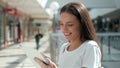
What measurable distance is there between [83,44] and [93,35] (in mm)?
94

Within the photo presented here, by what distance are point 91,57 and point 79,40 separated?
0.56ft

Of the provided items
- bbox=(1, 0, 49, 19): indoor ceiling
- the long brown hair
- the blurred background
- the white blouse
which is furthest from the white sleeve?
bbox=(1, 0, 49, 19): indoor ceiling

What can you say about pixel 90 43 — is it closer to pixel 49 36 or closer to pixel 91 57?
pixel 91 57

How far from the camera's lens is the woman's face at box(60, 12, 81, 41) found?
195 cm

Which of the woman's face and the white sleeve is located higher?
the woman's face

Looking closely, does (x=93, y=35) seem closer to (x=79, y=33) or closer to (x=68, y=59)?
(x=79, y=33)

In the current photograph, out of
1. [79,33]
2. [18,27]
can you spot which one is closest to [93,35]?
[79,33]

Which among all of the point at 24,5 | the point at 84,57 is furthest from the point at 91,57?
the point at 24,5

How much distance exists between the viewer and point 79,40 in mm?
1995

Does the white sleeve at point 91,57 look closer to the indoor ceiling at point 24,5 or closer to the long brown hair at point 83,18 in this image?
the long brown hair at point 83,18

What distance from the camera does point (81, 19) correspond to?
1.94m

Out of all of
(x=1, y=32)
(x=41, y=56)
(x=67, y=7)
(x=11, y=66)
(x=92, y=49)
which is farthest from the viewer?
(x=1, y=32)

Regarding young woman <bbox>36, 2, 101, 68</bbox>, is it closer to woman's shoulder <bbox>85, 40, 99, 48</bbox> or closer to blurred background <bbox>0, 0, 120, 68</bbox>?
woman's shoulder <bbox>85, 40, 99, 48</bbox>

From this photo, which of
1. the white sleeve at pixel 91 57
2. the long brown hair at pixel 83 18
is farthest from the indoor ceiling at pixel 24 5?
the white sleeve at pixel 91 57
